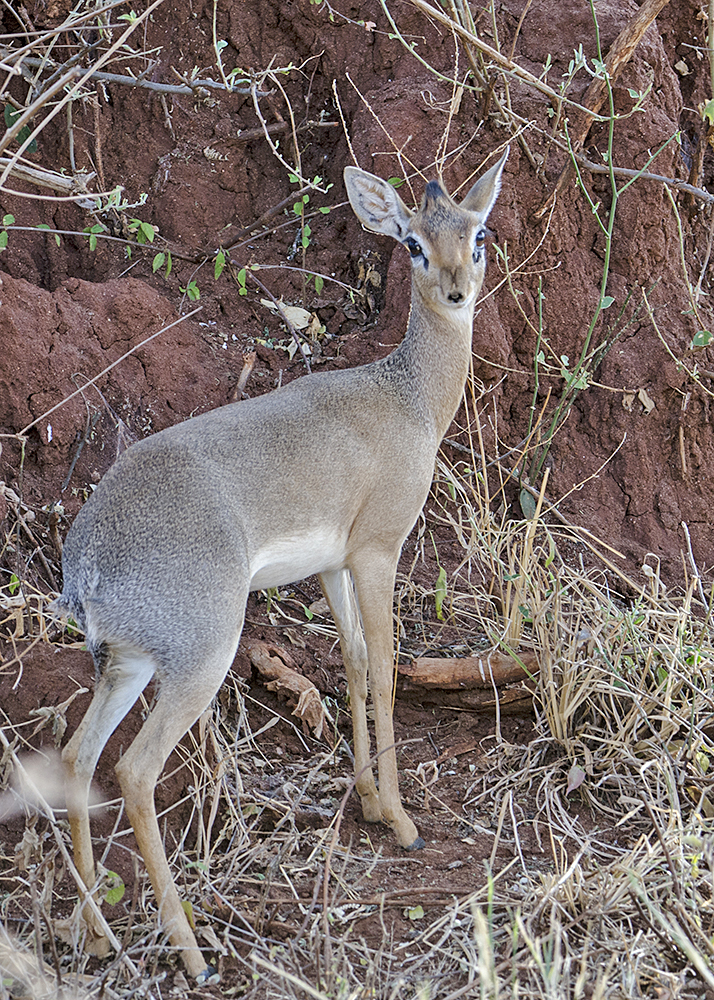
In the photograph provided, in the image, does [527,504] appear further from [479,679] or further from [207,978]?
[207,978]

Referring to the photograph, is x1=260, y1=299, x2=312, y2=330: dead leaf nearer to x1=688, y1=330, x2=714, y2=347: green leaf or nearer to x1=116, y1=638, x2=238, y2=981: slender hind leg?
x1=688, y1=330, x2=714, y2=347: green leaf

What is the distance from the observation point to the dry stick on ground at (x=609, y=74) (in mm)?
5512

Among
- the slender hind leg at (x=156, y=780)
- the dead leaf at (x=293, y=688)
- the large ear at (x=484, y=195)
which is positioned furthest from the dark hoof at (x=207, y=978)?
the large ear at (x=484, y=195)

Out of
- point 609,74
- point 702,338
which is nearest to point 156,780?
point 702,338

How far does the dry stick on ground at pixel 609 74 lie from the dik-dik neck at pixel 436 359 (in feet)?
5.15

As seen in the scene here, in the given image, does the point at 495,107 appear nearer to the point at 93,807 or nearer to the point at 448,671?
the point at 448,671

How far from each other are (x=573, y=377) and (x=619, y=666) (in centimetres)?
178

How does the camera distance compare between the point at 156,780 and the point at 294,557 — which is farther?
the point at 294,557

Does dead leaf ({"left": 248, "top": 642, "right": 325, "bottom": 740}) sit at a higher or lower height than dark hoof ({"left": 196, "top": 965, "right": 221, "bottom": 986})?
lower

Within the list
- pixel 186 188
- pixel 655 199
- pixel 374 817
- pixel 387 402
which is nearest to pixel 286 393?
pixel 387 402

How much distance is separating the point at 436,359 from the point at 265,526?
1307mm

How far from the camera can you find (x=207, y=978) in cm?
342

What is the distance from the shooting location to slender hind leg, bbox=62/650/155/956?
141 inches

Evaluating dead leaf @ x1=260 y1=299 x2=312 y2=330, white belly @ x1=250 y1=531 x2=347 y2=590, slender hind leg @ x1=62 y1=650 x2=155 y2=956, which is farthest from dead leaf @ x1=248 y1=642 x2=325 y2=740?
dead leaf @ x1=260 y1=299 x2=312 y2=330
